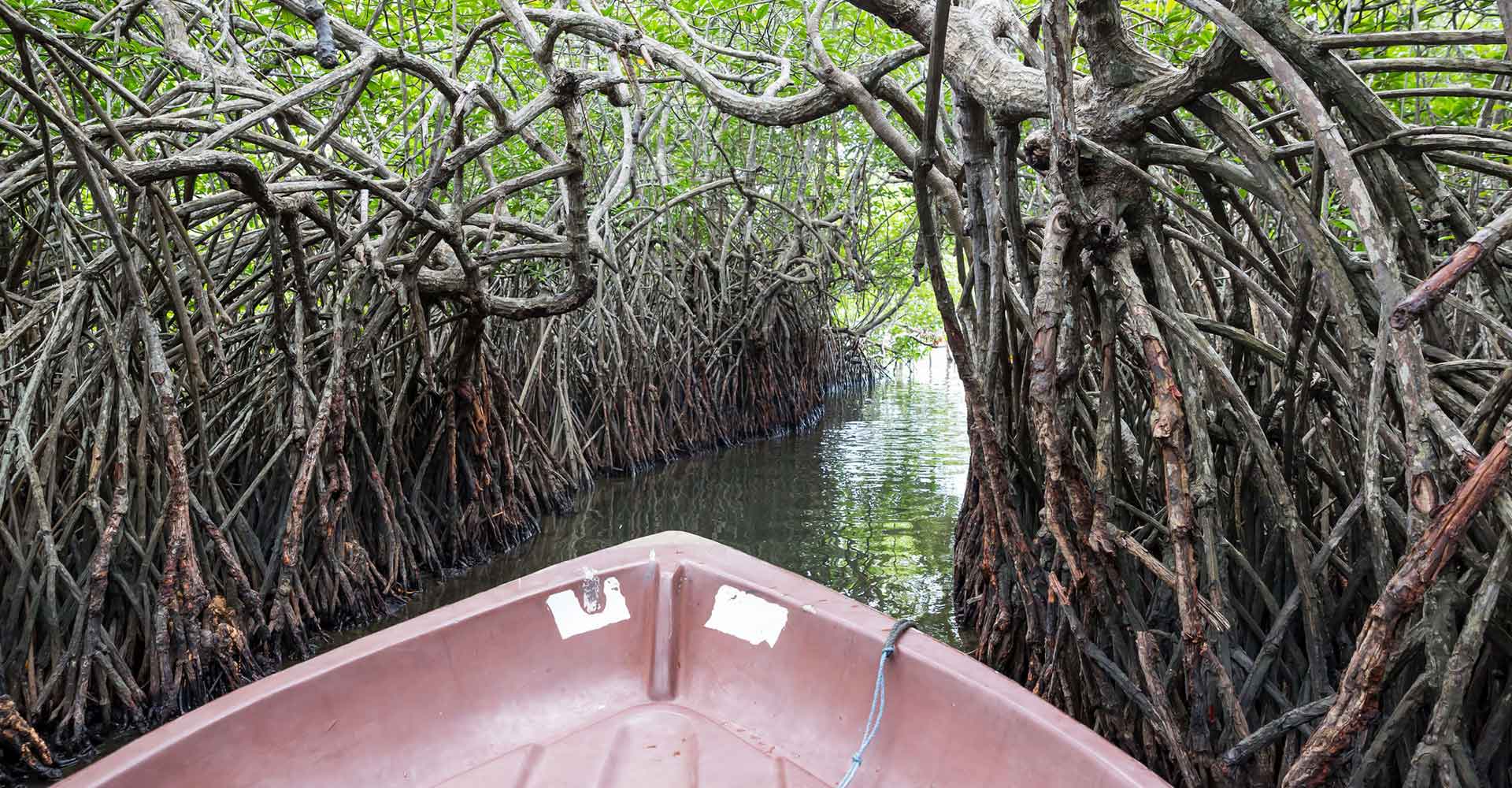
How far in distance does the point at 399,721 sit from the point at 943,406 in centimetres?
1076

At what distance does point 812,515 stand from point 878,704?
3941mm

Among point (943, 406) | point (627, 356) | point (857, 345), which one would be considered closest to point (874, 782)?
point (627, 356)

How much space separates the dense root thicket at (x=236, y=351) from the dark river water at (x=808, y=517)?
0.30 meters

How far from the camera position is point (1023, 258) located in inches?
106

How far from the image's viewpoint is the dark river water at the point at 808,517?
439 cm

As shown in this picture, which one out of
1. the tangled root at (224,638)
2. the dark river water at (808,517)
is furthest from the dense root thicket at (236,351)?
the dark river water at (808,517)

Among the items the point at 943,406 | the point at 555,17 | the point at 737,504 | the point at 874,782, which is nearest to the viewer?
the point at 874,782

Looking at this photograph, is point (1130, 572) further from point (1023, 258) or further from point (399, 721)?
point (399, 721)

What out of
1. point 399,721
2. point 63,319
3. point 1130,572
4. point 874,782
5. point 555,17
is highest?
point 555,17

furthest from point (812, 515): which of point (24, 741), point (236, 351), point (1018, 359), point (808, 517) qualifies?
point (24, 741)

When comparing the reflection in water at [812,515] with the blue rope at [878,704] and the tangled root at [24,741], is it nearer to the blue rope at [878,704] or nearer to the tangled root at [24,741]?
the tangled root at [24,741]

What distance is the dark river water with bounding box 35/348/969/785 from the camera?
439cm

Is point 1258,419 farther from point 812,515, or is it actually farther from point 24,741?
point 812,515

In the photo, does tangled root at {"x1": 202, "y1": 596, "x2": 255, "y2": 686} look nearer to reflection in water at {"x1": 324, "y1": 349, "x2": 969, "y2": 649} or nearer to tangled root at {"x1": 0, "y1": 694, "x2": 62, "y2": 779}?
tangled root at {"x1": 0, "y1": 694, "x2": 62, "y2": 779}
